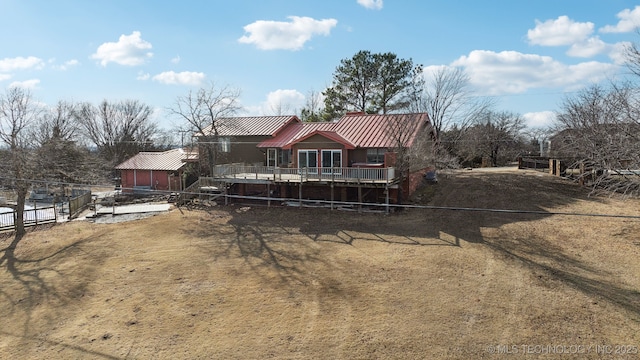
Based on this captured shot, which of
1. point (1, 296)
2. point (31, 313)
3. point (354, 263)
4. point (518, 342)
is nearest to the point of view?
point (518, 342)

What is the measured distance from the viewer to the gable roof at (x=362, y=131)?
24688 millimetres

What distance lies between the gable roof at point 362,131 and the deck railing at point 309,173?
2.69m

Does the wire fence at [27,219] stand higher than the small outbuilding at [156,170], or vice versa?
the small outbuilding at [156,170]

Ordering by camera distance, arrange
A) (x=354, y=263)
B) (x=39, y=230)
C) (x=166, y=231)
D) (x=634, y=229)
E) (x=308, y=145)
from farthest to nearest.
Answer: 1. (x=308, y=145)
2. (x=39, y=230)
3. (x=166, y=231)
4. (x=634, y=229)
5. (x=354, y=263)

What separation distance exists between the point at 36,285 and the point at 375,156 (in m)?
19.4

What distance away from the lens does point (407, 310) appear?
10852 millimetres

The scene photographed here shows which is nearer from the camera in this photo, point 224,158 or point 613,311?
point 613,311

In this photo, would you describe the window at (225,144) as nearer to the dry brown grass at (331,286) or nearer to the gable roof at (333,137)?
the gable roof at (333,137)

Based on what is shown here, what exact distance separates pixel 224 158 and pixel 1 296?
64.6 ft

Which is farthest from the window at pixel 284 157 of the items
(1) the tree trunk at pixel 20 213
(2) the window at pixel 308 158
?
(1) the tree trunk at pixel 20 213

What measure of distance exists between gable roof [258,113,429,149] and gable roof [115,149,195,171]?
418 inches

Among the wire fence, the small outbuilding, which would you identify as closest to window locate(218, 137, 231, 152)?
the small outbuilding

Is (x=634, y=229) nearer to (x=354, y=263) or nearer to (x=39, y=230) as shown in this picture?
(x=354, y=263)

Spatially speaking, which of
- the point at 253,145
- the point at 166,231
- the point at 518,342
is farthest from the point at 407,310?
the point at 253,145
